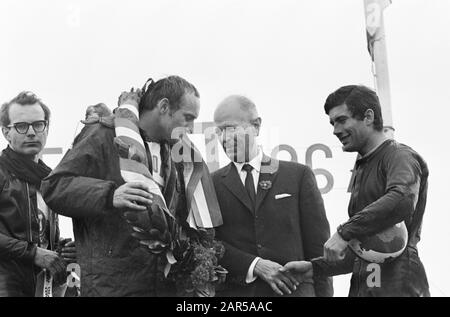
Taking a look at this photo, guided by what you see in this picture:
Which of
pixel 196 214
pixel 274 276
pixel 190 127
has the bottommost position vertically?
pixel 274 276

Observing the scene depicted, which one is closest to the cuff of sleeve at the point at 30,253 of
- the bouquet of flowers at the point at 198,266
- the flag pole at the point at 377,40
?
the bouquet of flowers at the point at 198,266

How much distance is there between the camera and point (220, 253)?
372cm

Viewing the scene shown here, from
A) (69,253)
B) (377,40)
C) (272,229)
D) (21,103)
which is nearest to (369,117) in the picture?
(377,40)

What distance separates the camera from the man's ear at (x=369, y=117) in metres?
3.81

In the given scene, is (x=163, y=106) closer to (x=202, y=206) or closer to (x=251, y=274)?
(x=202, y=206)

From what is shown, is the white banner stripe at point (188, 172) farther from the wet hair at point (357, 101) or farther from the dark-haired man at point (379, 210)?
the wet hair at point (357, 101)

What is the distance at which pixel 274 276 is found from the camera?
3.70 meters

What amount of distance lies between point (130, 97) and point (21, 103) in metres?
0.60

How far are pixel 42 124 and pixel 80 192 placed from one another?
2.35 feet

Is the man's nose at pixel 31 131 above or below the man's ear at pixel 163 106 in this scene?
below

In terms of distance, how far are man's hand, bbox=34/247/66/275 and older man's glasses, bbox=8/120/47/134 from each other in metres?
0.59

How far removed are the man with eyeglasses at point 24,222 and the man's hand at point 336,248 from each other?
4.01 ft

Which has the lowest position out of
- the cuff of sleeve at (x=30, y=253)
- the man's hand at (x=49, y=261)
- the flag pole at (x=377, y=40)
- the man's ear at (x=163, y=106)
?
the man's hand at (x=49, y=261)
